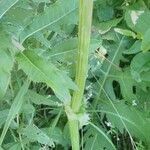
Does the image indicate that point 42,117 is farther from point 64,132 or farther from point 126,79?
point 126,79

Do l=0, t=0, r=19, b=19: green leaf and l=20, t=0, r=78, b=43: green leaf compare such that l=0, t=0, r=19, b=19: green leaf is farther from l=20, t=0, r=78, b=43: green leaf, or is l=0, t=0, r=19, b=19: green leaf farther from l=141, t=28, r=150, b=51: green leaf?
l=141, t=28, r=150, b=51: green leaf

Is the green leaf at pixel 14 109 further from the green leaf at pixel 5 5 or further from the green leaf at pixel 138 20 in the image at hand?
the green leaf at pixel 138 20

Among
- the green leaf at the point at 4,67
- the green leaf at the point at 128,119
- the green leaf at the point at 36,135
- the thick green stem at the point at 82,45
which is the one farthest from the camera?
the green leaf at the point at 128,119

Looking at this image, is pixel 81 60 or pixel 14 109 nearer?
pixel 81 60

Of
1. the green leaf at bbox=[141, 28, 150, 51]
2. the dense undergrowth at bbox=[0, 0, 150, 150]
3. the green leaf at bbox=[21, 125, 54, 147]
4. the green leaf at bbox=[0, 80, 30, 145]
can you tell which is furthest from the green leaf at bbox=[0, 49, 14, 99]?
the green leaf at bbox=[141, 28, 150, 51]

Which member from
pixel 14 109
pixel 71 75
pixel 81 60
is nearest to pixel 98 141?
pixel 71 75

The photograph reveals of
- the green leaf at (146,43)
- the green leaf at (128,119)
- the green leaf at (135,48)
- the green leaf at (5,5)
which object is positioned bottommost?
the green leaf at (128,119)

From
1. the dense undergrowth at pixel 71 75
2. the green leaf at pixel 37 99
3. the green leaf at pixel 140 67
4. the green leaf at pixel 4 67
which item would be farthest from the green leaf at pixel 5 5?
the green leaf at pixel 140 67

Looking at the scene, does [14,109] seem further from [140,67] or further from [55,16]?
[140,67]
